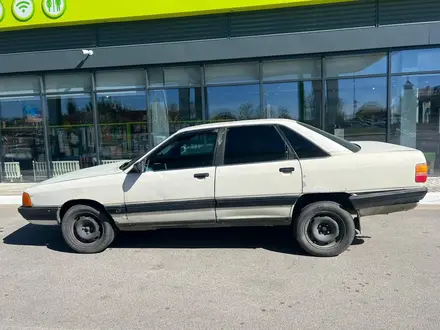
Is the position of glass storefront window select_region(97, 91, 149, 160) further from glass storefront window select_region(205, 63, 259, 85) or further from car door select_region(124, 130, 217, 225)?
car door select_region(124, 130, 217, 225)

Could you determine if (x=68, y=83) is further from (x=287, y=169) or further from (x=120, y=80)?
(x=287, y=169)

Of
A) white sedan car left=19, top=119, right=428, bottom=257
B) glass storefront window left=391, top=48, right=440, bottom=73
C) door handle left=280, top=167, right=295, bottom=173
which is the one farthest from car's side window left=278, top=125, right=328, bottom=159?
glass storefront window left=391, top=48, right=440, bottom=73

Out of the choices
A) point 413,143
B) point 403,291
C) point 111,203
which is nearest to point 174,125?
point 111,203

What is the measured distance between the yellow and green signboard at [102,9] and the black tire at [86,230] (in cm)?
612

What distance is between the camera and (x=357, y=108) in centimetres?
891

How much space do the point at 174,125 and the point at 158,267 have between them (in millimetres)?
5995

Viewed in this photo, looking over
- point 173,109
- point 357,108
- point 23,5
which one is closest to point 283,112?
point 357,108

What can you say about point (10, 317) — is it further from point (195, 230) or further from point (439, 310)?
point (439, 310)

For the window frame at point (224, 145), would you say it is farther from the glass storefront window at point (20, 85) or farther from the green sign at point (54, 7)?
the glass storefront window at point (20, 85)

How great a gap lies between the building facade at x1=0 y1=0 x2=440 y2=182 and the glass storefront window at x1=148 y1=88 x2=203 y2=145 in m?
0.03

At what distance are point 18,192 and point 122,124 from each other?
3291 millimetres

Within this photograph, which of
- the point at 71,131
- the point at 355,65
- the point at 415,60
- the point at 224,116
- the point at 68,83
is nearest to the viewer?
the point at 415,60

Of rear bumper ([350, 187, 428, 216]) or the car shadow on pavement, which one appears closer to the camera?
rear bumper ([350, 187, 428, 216])

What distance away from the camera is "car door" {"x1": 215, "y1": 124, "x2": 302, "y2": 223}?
4.23m
